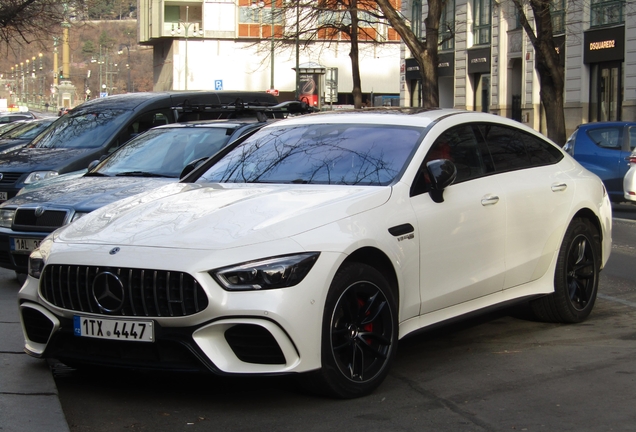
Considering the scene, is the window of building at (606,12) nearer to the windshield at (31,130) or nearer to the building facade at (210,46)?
the windshield at (31,130)

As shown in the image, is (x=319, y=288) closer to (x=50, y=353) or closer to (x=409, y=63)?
(x=50, y=353)

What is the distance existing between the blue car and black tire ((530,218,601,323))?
10661 millimetres

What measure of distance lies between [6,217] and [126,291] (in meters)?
4.49

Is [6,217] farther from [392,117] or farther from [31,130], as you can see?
[31,130]

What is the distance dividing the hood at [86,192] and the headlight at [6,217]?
0.07m

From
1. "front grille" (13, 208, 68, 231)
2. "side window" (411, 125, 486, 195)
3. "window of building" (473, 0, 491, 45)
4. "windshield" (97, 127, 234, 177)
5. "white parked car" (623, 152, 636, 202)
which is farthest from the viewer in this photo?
"window of building" (473, 0, 491, 45)

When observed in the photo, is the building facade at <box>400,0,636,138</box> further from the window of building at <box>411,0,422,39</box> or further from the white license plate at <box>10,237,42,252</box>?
the white license plate at <box>10,237,42,252</box>

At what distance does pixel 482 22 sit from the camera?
151ft

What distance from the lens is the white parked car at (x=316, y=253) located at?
467 cm

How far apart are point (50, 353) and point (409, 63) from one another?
51.7m

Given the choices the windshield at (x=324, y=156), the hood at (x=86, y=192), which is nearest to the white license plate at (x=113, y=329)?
the windshield at (x=324, y=156)

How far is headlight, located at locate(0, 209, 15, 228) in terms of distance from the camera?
878 centimetres

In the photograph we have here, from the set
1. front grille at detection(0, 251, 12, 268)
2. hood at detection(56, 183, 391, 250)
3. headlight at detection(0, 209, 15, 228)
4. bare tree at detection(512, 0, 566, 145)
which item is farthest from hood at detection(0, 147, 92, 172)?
bare tree at detection(512, 0, 566, 145)

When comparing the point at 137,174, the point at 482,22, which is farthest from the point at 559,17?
the point at 137,174
